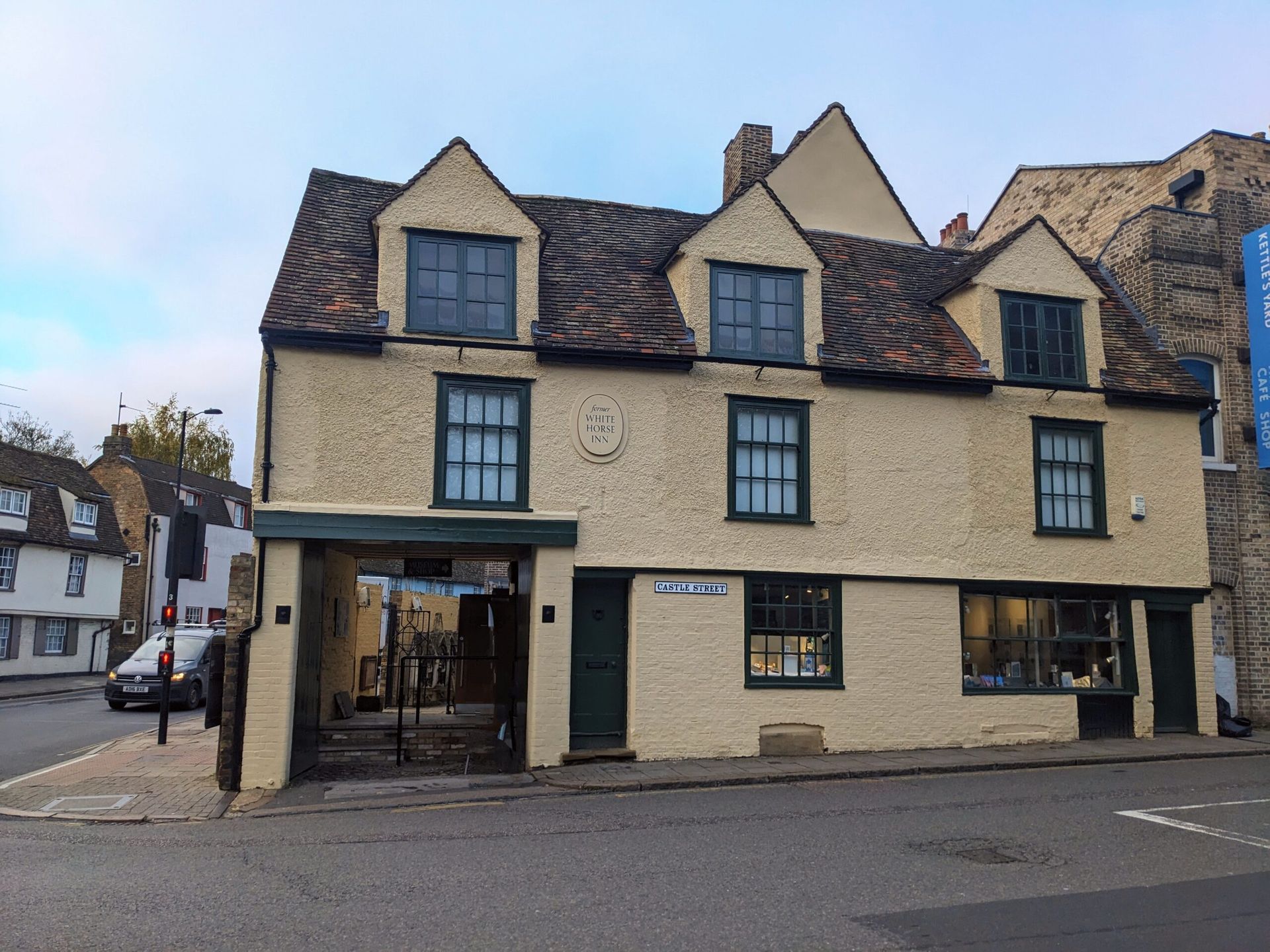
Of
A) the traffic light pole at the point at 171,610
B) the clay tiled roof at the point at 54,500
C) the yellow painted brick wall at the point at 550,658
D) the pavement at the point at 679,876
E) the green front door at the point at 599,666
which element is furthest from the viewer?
the clay tiled roof at the point at 54,500

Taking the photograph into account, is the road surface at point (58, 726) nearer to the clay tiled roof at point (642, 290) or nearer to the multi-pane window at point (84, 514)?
the clay tiled roof at point (642, 290)

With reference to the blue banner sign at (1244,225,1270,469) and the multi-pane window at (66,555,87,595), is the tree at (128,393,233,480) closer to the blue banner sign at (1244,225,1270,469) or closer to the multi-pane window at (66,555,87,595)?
the multi-pane window at (66,555,87,595)

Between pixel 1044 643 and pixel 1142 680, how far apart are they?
171 cm

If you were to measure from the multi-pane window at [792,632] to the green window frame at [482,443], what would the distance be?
3684mm

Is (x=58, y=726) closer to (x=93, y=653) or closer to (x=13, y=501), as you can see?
(x=13, y=501)

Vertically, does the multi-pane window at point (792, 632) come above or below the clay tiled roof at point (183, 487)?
below

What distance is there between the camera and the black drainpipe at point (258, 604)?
42.3 ft

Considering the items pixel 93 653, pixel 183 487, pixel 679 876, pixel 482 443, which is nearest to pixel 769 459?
pixel 482 443

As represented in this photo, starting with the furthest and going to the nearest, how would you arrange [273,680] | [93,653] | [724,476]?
[93,653], [724,476], [273,680]

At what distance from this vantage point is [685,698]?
574 inches

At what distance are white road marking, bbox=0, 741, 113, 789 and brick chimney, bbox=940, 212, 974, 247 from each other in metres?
→ 22.3

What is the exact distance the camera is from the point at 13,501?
1407 inches

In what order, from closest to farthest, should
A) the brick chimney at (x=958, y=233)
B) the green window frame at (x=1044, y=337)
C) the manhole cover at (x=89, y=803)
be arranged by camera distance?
the manhole cover at (x=89, y=803) → the green window frame at (x=1044, y=337) → the brick chimney at (x=958, y=233)

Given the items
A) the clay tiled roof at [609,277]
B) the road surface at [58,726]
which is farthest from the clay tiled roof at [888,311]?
the road surface at [58,726]
